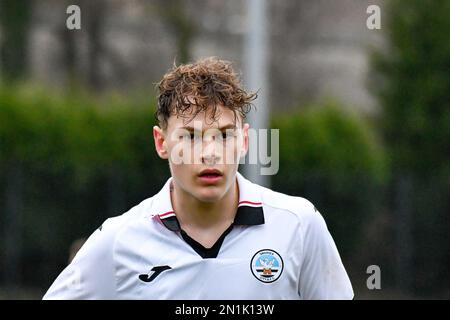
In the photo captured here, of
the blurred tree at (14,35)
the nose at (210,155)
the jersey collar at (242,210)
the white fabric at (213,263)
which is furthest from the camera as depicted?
the blurred tree at (14,35)

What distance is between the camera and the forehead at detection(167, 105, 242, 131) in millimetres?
4055

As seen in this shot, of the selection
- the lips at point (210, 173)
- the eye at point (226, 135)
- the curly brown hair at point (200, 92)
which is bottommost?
the lips at point (210, 173)

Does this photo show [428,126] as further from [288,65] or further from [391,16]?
[288,65]

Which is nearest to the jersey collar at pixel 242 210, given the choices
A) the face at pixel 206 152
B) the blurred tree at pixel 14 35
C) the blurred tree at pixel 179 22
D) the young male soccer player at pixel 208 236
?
the young male soccer player at pixel 208 236

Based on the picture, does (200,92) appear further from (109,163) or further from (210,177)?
(109,163)

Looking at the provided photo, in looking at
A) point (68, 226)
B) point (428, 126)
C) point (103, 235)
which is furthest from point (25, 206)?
point (103, 235)

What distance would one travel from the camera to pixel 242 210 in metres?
4.21

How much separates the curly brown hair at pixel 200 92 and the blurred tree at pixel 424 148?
1078 centimetres

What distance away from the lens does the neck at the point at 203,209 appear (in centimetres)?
418

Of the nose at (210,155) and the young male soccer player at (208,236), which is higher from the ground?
the nose at (210,155)

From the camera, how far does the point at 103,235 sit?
4195 mm

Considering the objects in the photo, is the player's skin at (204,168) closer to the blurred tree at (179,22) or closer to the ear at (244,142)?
the ear at (244,142)

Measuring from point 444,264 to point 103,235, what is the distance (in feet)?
37.6

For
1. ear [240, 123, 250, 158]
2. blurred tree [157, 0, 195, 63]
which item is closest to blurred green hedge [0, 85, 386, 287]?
blurred tree [157, 0, 195, 63]
